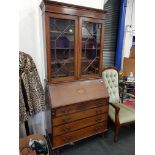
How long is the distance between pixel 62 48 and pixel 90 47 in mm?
445

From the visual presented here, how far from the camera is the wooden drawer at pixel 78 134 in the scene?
2.05 metres

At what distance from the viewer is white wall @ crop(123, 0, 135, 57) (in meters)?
3.57

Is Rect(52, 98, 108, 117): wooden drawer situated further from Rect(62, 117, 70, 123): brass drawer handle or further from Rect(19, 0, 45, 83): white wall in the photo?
Rect(19, 0, 45, 83): white wall

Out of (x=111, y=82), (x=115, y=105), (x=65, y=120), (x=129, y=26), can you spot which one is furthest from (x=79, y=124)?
(x=129, y=26)

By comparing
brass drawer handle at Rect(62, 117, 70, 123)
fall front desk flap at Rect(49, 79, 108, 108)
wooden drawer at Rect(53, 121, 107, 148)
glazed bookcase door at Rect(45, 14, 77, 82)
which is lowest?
wooden drawer at Rect(53, 121, 107, 148)

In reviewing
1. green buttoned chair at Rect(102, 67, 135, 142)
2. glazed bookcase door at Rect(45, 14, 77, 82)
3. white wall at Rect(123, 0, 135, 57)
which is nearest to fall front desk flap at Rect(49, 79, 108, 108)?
glazed bookcase door at Rect(45, 14, 77, 82)

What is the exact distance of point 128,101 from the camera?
11.7 ft

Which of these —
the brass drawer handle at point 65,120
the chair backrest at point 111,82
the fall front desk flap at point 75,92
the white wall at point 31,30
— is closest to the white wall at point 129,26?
the chair backrest at point 111,82

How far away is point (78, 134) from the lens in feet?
7.15

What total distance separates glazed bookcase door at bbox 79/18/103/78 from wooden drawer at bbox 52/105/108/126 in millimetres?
500

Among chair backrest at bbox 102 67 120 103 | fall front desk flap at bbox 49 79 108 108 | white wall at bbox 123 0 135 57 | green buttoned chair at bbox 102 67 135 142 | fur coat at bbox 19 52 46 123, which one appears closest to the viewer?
fur coat at bbox 19 52 46 123

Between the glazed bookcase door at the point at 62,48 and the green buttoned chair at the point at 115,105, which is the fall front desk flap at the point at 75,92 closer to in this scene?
the glazed bookcase door at the point at 62,48
